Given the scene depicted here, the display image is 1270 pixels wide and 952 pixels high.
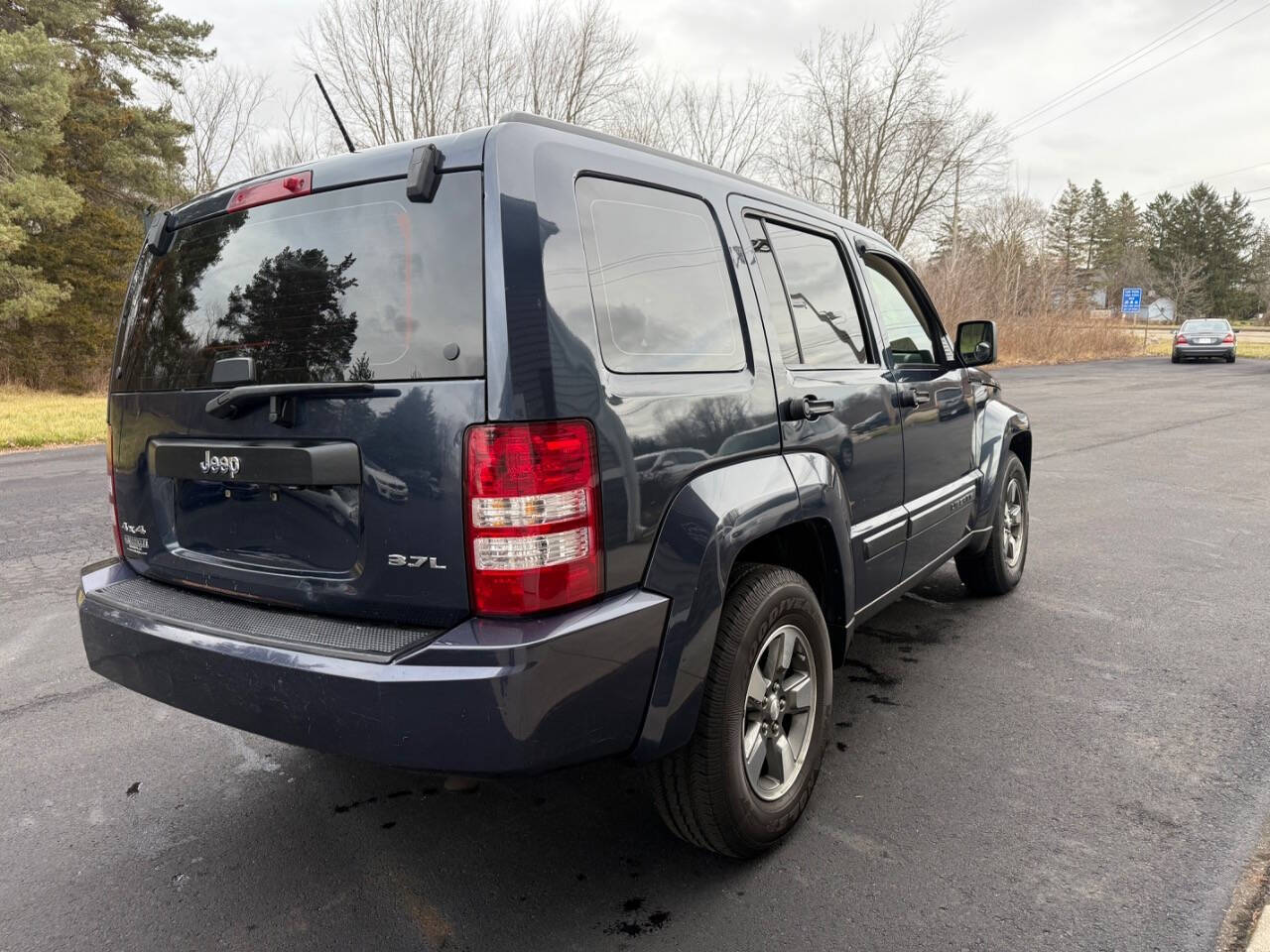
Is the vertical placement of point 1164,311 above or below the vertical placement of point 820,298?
above

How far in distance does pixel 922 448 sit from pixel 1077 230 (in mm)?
108284

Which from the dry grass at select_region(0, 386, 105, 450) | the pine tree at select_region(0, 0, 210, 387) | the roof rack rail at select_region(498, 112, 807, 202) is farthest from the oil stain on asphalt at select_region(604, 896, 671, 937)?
the pine tree at select_region(0, 0, 210, 387)

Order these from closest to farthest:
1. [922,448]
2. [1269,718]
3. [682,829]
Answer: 1. [682,829]
2. [1269,718]
3. [922,448]

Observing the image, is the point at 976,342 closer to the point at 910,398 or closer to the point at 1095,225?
the point at 910,398

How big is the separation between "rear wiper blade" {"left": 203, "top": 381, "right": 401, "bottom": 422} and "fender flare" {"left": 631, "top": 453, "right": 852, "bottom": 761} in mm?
765

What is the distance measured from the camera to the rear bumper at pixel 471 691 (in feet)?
6.22

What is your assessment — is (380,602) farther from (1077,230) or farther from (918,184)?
(1077,230)

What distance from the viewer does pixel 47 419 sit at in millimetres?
14977

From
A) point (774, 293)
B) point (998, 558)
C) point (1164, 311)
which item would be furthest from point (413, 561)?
point (1164, 311)

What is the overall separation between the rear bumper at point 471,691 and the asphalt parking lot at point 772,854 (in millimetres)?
544

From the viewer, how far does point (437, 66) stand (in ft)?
78.8

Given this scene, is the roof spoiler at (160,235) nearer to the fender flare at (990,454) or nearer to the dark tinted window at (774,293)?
the dark tinted window at (774,293)

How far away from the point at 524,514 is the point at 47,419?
644 inches

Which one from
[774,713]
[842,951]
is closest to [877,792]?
[774,713]
